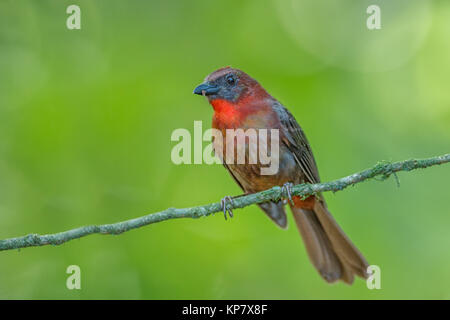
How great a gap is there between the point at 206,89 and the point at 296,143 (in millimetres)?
959

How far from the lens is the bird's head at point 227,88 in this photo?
4.88m

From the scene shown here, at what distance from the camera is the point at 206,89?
191 inches

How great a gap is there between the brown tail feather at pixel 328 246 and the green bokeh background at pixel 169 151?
1.41ft

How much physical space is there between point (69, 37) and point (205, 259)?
340cm

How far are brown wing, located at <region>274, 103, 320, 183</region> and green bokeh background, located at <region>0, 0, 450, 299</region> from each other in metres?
0.77

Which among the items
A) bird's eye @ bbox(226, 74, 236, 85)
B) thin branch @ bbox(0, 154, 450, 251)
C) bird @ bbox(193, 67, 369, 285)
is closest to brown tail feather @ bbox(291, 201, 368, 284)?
bird @ bbox(193, 67, 369, 285)

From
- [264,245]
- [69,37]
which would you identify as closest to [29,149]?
[69,37]

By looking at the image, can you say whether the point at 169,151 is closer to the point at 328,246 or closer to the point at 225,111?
the point at 225,111

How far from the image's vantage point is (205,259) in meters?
5.39

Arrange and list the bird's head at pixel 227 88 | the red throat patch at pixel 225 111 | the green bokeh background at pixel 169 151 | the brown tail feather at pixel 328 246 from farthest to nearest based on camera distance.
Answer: the green bokeh background at pixel 169 151
the brown tail feather at pixel 328 246
the bird's head at pixel 227 88
the red throat patch at pixel 225 111

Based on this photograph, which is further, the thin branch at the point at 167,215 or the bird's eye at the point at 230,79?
the bird's eye at the point at 230,79

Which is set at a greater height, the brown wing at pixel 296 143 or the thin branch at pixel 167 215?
the brown wing at pixel 296 143

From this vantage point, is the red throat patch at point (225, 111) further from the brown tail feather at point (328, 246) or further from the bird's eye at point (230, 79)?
the brown tail feather at point (328, 246)

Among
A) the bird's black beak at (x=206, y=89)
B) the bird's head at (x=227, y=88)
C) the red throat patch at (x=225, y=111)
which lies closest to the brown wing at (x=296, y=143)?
the bird's head at (x=227, y=88)
